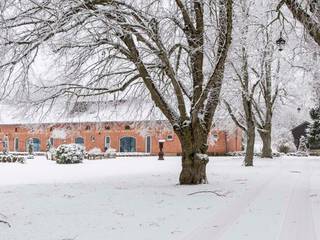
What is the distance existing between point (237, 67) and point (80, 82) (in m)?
10.5

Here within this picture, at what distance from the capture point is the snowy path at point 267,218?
→ 24.2ft

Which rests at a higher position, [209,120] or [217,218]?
[209,120]

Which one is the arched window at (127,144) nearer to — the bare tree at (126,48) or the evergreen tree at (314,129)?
the evergreen tree at (314,129)

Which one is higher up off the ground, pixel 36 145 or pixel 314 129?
pixel 314 129

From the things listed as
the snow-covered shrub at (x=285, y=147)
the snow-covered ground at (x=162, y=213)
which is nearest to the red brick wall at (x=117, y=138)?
the snow-covered shrub at (x=285, y=147)

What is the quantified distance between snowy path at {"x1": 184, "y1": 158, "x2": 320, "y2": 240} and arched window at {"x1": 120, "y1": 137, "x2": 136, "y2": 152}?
46.2 metres

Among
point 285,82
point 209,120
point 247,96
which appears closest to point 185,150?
point 209,120

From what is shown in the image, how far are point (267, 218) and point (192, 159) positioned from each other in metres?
6.53

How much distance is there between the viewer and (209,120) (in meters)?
15.8

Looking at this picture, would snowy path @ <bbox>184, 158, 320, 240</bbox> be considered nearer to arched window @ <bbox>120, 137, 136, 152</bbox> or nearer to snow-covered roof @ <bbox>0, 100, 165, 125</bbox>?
snow-covered roof @ <bbox>0, 100, 165, 125</bbox>

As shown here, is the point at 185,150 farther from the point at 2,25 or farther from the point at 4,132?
the point at 4,132

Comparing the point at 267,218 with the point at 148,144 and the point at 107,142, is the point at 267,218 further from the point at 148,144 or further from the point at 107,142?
the point at 107,142

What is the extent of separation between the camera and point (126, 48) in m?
15.4

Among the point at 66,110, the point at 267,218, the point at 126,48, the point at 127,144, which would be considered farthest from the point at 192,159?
the point at 127,144
